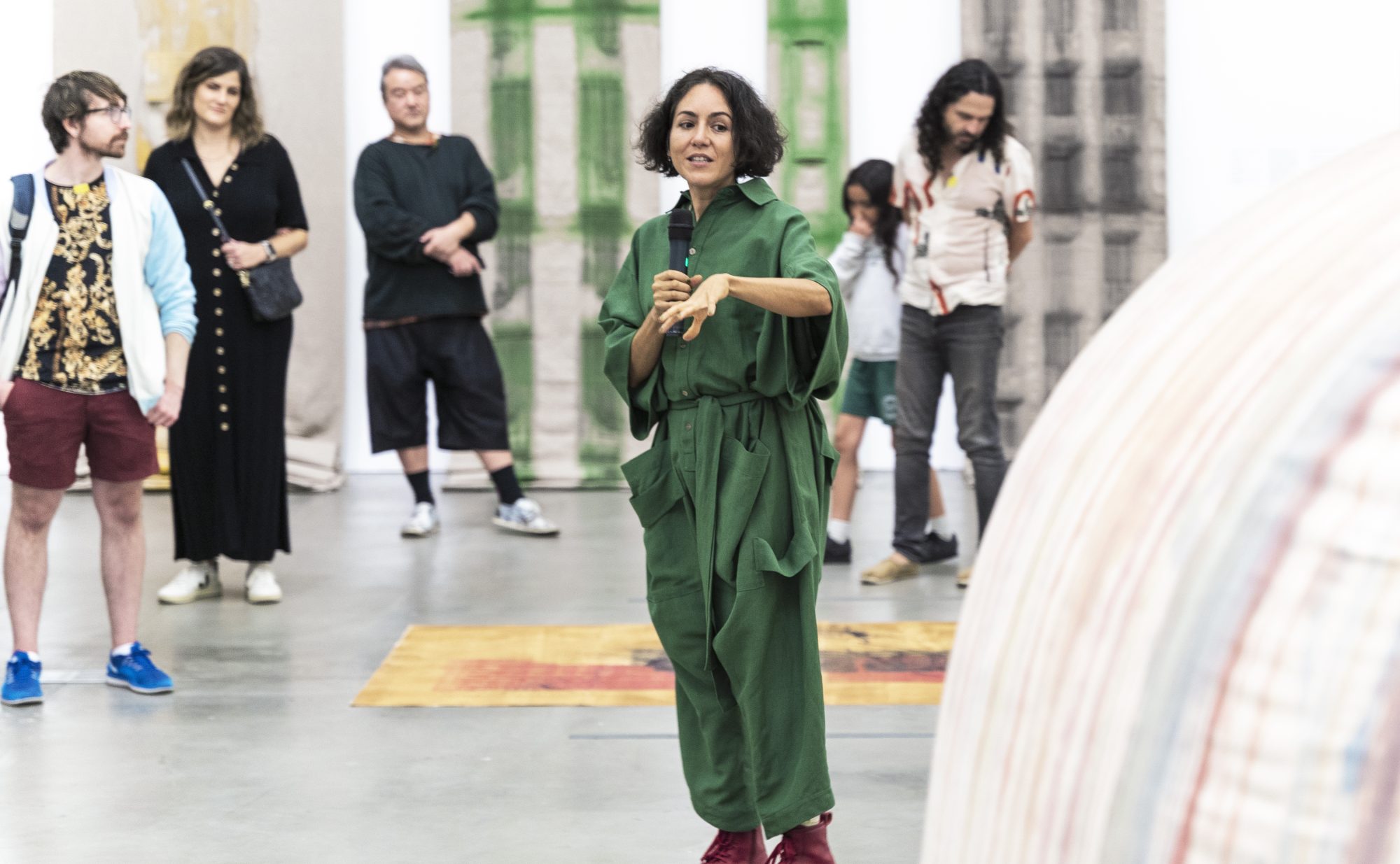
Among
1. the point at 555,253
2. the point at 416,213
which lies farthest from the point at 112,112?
the point at 555,253

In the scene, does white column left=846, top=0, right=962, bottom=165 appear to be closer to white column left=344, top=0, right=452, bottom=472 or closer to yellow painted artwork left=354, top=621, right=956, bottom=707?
white column left=344, top=0, right=452, bottom=472

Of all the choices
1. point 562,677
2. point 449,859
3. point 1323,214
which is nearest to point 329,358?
point 562,677

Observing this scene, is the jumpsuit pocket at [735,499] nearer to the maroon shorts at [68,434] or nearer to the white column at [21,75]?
the maroon shorts at [68,434]

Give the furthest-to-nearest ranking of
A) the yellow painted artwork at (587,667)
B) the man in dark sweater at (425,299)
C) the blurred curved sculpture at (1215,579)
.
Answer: the man in dark sweater at (425,299), the yellow painted artwork at (587,667), the blurred curved sculpture at (1215,579)

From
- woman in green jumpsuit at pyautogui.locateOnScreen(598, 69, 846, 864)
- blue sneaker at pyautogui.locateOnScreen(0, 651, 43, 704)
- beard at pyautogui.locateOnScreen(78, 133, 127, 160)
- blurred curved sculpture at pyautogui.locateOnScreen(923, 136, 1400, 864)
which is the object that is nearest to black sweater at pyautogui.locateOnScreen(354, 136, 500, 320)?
beard at pyautogui.locateOnScreen(78, 133, 127, 160)

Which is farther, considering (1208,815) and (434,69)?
(434,69)

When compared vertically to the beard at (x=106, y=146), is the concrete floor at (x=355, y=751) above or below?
below

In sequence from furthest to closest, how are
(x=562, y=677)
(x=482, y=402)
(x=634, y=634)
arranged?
(x=482, y=402), (x=634, y=634), (x=562, y=677)

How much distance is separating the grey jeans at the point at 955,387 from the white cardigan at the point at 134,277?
2.20 metres

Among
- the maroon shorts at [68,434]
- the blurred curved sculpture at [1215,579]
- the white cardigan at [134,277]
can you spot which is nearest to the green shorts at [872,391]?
the white cardigan at [134,277]

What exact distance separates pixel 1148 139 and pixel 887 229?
2961mm

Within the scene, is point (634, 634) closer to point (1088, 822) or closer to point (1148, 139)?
point (1088, 822)

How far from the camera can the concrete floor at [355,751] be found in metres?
Answer: 2.75

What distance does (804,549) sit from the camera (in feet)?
7.70
